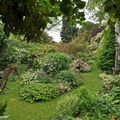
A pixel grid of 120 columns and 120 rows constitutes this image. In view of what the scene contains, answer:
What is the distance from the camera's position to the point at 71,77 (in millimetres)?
16266

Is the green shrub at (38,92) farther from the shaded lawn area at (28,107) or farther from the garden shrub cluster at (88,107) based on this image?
the garden shrub cluster at (88,107)

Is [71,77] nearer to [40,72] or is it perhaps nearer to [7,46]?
[40,72]

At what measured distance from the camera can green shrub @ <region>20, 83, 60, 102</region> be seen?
14.4 meters

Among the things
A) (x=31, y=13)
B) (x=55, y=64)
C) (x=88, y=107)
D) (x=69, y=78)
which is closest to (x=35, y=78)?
(x=69, y=78)

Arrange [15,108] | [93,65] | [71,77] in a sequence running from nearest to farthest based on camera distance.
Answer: [15,108]
[71,77]
[93,65]

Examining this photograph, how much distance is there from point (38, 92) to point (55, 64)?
352 cm

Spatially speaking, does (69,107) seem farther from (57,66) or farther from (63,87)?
(57,66)

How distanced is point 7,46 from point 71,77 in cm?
462

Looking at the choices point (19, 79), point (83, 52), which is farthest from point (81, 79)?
point (83, 52)

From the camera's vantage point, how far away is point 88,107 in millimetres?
10125

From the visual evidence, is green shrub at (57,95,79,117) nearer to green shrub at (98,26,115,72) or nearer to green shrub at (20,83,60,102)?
green shrub at (20,83,60,102)

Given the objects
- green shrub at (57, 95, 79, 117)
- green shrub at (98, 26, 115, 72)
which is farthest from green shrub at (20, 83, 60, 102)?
green shrub at (98, 26, 115, 72)

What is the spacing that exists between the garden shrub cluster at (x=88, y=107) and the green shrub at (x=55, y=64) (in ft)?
23.5

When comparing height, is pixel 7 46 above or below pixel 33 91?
above
